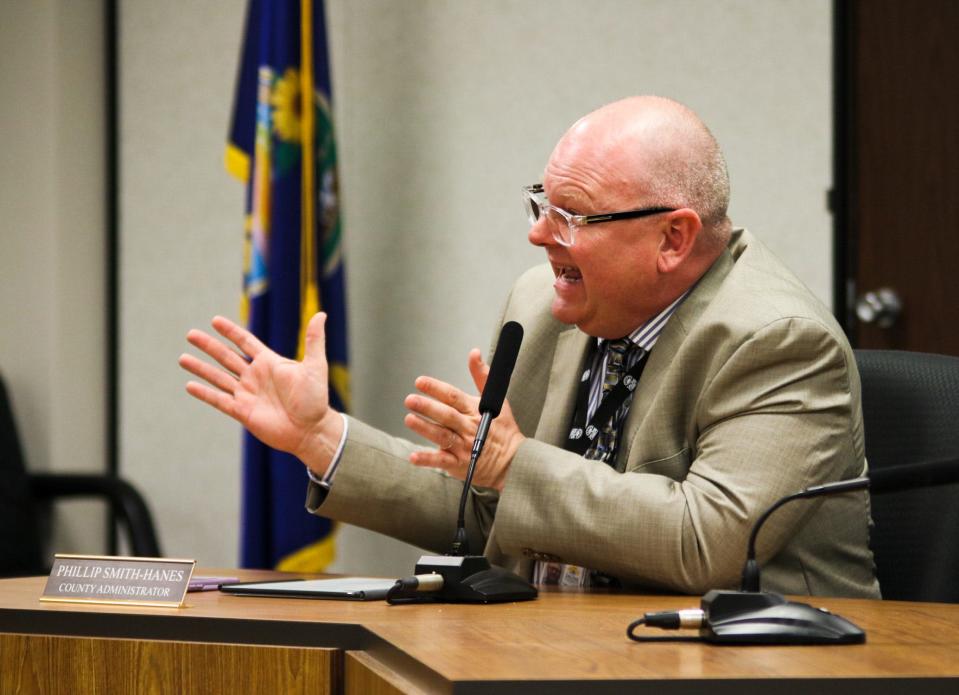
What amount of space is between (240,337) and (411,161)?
1.80 m

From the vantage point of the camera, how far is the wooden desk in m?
Result: 0.91

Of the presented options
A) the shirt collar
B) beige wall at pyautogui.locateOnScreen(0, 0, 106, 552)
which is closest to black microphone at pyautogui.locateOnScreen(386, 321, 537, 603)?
the shirt collar

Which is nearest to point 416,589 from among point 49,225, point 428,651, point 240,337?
point 428,651

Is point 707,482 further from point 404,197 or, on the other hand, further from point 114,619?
point 404,197

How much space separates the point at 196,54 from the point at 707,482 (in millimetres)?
2795

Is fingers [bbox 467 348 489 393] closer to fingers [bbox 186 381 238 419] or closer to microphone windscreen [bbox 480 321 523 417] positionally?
microphone windscreen [bbox 480 321 523 417]

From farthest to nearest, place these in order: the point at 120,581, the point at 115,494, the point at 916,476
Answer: the point at 115,494 → the point at 120,581 → the point at 916,476

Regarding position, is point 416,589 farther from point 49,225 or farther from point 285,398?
point 49,225

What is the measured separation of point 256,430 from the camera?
1.78 meters

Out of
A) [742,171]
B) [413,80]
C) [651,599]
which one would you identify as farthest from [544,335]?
[413,80]

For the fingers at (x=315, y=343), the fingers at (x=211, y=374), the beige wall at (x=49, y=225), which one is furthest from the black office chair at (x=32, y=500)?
the fingers at (x=315, y=343)

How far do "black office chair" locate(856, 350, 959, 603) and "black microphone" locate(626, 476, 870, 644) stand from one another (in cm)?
67

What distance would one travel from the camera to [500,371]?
1.53m

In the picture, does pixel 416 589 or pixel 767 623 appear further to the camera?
pixel 416 589
